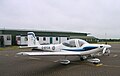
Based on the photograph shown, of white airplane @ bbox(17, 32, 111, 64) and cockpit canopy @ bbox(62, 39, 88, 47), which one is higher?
cockpit canopy @ bbox(62, 39, 88, 47)

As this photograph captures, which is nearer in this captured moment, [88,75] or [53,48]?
[88,75]

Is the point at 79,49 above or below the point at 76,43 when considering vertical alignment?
below

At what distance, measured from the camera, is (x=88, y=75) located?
8086 mm

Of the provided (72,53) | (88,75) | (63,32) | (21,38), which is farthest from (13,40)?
(88,75)

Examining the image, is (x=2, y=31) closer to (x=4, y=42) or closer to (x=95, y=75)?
(x=4, y=42)

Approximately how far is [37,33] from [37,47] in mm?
44664

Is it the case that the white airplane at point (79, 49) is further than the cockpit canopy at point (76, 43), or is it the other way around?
the cockpit canopy at point (76, 43)

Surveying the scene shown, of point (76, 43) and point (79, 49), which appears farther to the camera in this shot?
point (76, 43)

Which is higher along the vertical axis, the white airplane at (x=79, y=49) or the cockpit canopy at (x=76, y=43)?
the cockpit canopy at (x=76, y=43)

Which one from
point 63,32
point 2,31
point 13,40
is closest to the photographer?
point 13,40

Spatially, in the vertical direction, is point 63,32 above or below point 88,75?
above

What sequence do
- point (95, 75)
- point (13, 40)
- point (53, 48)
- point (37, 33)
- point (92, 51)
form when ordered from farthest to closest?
1. point (37, 33)
2. point (13, 40)
3. point (53, 48)
4. point (92, 51)
5. point (95, 75)

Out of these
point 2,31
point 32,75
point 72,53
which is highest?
point 2,31

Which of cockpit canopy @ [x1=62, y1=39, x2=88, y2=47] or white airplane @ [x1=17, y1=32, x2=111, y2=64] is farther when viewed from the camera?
cockpit canopy @ [x1=62, y1=39, x2=88, y2=47]
